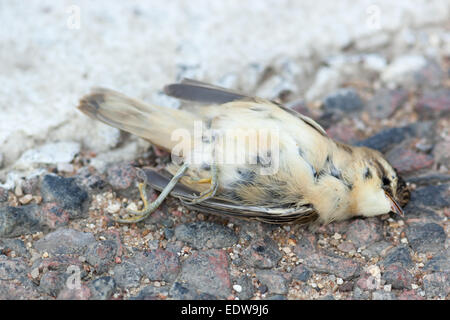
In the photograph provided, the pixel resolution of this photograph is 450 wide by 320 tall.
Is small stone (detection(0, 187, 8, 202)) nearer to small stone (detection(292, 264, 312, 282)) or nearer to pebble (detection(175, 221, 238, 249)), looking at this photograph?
pebble (detection(175, 221, 238, 249))

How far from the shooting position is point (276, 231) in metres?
3.64

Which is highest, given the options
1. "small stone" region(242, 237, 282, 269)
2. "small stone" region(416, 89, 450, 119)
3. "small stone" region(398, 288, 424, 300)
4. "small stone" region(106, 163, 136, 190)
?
"small stone" region(416, 89, 450, 119)

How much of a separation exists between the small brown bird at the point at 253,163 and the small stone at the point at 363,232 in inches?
2.3

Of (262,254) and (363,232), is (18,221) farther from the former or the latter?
(363,232)

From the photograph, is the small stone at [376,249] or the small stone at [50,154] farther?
the small stone at [50,154]

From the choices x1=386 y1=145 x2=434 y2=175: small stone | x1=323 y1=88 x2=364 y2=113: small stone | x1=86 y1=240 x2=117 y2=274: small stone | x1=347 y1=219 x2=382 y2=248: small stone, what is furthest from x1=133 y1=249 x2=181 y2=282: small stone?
x1=323 y1=88 x2=364 y2=113: small stone

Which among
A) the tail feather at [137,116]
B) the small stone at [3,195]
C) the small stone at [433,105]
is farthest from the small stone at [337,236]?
the small stone at [3,195]

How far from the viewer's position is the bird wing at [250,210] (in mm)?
3398

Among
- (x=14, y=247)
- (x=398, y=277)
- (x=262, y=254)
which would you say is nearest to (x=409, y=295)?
(x=398, y=277)

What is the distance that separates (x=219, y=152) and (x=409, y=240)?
1.34 m

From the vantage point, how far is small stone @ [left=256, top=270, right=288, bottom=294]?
325 centimetres

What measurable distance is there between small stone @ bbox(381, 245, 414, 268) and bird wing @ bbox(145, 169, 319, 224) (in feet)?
1.63

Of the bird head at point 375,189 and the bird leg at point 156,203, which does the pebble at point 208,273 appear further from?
the bird head at point 375,189
